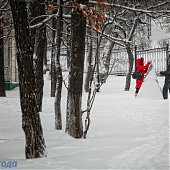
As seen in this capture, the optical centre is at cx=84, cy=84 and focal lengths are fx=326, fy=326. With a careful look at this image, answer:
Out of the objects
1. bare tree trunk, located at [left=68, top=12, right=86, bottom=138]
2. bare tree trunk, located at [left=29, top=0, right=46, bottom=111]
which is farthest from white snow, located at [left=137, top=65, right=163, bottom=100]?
bare tree trunk, located at [left=68, top=12, right=86, bottom=138]

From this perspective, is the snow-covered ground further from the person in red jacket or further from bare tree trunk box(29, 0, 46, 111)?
the person in red jacket

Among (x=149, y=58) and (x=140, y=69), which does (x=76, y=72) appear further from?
(x=149, y=58)

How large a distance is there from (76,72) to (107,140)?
1.50m

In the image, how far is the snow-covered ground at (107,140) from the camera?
4.71m

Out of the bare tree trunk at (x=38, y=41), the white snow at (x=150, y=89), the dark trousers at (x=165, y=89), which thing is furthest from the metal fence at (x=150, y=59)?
the bare tree trunk at (x=38, y=41)

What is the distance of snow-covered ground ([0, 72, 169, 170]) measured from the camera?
4714mm

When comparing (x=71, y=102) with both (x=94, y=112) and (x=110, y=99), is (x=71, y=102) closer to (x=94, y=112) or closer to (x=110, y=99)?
(x=94, y=112)

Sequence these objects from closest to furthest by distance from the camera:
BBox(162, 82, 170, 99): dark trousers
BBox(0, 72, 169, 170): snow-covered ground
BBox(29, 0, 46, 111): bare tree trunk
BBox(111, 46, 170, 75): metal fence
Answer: BBox(0, 72, 169, 170): snow-covered ground
BBox(29, 0, 46, 111): bare tree trunk
BBox(162, 82, 170, 99): dark trousers
BBox(111, 46, 170, 75): metal fence

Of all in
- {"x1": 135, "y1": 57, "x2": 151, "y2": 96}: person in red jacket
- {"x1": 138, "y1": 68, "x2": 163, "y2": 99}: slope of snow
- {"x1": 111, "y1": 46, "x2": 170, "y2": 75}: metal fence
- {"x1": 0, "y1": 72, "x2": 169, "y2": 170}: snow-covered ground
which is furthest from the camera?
{"x1": 111, "y1": 46, "x2": 170, "y2": 75}: metal fence

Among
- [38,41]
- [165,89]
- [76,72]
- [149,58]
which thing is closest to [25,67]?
[76,72]

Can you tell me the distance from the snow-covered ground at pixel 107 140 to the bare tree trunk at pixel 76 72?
0.29 metres

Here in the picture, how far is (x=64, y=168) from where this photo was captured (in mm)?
4367

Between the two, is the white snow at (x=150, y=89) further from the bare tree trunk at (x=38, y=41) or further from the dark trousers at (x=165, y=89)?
the bare tree trunk at (x=38, y=41)

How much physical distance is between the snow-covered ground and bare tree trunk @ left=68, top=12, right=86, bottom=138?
0.95 feet
